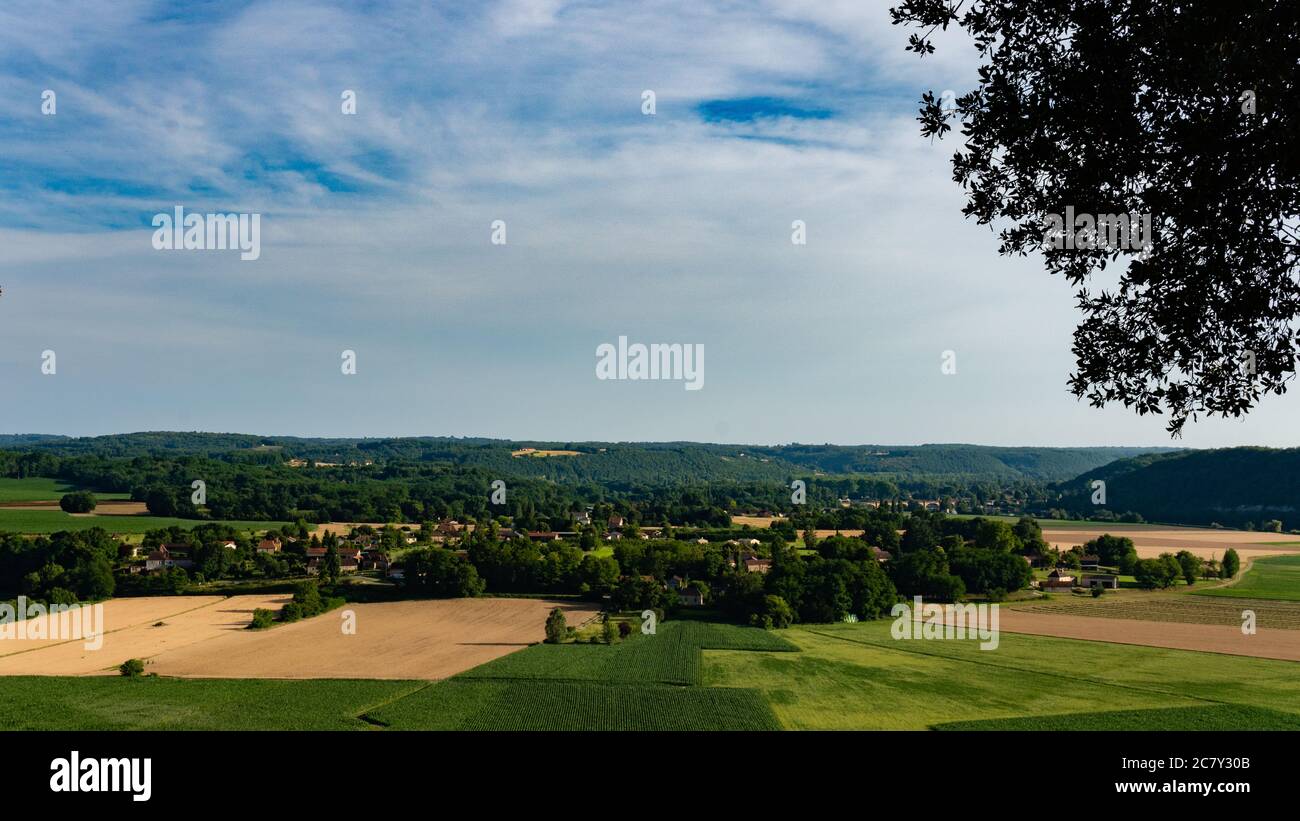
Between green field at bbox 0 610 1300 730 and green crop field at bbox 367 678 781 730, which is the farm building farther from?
green crop field at bbox 367 678 781 730

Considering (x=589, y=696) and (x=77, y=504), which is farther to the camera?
(x=77, y=504)

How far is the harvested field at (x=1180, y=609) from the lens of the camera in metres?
59.0

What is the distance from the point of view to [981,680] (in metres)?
41.8

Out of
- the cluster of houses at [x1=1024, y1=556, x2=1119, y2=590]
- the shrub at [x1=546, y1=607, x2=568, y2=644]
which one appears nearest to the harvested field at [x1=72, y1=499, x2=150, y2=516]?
the shrub at [x1=546, y1=607, x2=568, y2=644]

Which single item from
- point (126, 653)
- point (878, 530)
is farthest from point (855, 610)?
point (126, 653)

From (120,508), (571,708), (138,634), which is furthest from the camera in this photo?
(120,508)

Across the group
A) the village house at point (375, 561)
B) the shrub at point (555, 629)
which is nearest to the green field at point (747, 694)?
the shrub at point (555, 629)

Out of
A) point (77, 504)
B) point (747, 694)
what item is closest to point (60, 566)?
point (77, 504)

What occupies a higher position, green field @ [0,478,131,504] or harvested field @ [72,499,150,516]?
green field @ [0,478,131,504]

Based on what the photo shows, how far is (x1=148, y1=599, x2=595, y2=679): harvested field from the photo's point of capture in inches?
1820

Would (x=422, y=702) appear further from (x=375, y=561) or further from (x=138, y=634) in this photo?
(x=375, y=561)

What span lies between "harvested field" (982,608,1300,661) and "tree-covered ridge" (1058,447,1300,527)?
315 ft

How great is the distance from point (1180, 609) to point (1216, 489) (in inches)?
4230

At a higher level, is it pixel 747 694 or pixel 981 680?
pixel 981 680
